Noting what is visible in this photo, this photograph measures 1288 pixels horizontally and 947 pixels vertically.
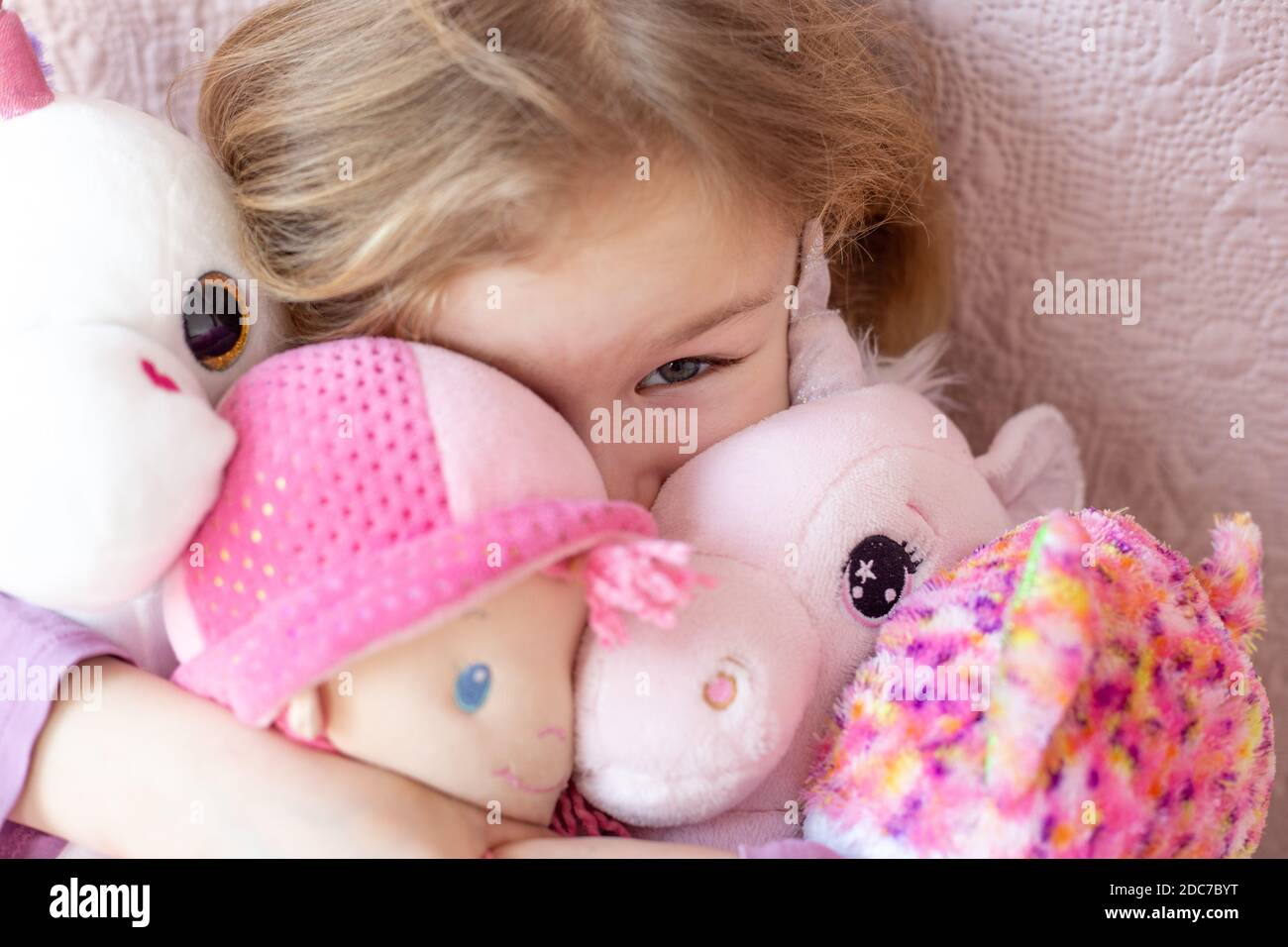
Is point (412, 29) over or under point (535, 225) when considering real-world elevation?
over

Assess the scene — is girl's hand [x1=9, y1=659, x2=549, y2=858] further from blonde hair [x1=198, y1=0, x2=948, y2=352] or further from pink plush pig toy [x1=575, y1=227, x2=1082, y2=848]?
blonde hair [x1=198, y1=0, x2=948, y2=352]

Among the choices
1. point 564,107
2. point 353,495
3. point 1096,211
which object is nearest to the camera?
point 353,495

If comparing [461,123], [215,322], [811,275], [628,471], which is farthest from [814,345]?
[215,322]

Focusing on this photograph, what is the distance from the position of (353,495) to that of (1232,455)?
2.49 ft

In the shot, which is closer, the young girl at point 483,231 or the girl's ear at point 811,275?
the young girl at point 483,231

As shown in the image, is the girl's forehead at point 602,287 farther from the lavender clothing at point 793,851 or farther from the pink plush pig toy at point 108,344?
the lavender clothing at point 793,851

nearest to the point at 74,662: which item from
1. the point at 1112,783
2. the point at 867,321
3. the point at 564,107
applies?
the point at 564,107

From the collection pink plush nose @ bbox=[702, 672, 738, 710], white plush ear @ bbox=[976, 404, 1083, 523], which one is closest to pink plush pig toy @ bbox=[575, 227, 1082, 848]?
pink plush nose @ bbox=[702, 672, 738, 710]

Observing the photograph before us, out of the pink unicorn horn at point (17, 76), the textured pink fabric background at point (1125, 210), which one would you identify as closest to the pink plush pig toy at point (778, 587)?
the textured pink fabric background at point (1125, 210)

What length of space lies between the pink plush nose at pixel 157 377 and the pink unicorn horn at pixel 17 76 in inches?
7.8

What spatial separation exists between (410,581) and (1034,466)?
57cm

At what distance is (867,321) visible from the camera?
1073mm

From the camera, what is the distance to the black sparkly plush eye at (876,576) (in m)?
0.72
